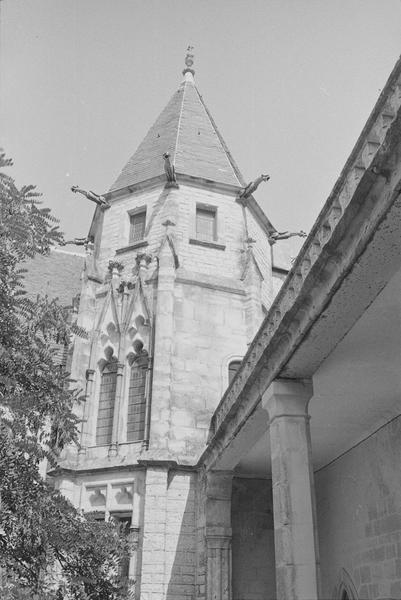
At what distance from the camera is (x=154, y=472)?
11.6 metres

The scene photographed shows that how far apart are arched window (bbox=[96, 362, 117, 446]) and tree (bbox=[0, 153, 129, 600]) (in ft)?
22.1

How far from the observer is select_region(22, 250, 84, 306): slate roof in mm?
19953

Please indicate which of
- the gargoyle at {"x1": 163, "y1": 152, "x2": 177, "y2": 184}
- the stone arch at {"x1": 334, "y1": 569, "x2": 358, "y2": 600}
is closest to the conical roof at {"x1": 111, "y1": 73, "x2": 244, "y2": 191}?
the gargoyle at {"x1": 163, "y1": 152, "x2": 177, "y2": 184}

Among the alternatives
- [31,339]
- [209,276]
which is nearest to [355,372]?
[31,339]

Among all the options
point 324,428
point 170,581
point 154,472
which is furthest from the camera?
point 154,472

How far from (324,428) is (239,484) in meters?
3.10

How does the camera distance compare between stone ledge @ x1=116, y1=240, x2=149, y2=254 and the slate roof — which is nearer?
stone ledge @ x1=116, y1=240, x2=149, y2=254

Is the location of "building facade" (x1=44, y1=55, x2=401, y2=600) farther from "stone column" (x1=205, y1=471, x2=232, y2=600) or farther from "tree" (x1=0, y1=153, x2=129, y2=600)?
"tree" (x1=0, y1=153, x2=129, y2=600)

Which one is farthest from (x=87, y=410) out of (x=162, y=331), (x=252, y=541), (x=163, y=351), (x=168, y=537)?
(x=252, y=541)

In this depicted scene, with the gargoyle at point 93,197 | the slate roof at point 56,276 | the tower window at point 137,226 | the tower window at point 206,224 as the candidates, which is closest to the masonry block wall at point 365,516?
the tower window at point 206,224

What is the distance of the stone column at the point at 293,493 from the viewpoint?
608cm

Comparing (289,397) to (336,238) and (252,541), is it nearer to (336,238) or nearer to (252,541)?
(336,238)

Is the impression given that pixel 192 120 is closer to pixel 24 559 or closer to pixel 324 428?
pixel 324 428

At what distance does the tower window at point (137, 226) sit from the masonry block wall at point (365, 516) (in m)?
7.38
